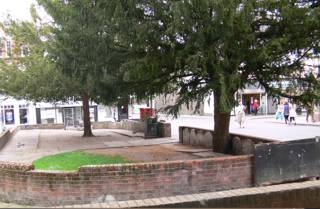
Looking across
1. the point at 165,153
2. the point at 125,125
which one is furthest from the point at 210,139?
the point at 125,125

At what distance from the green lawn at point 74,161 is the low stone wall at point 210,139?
9.92ft

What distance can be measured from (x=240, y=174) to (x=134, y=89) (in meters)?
4.58

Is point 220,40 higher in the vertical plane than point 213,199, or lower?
higher

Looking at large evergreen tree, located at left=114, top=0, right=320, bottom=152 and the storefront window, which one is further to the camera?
the storefront window

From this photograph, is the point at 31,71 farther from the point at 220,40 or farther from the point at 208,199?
the point at 208,199

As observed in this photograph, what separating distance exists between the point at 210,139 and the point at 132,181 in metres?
7.27

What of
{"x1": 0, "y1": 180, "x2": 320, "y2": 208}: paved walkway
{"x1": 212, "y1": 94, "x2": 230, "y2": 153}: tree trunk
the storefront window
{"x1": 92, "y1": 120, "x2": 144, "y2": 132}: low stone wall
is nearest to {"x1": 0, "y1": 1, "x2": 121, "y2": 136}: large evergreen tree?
{"x1": 92, "y1": 120, "x2": 144, "y2": 132}: low stone wall

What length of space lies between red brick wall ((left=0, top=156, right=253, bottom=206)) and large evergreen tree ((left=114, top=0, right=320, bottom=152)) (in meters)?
1.35

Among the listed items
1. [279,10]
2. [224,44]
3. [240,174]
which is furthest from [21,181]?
[279,10]

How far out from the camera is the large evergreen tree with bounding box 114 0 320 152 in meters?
8.88

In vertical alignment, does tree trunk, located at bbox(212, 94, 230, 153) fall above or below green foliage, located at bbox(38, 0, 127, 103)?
below

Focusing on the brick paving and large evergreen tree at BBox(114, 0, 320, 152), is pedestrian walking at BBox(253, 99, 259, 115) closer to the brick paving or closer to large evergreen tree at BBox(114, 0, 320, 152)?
large evergreen tree at BBox(114, 0, 320, 152)

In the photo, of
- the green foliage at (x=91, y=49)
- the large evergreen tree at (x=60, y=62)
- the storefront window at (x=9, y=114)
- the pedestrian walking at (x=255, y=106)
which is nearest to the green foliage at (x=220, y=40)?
the green foliage at (x=91, y=49)

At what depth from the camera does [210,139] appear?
15070 mm
